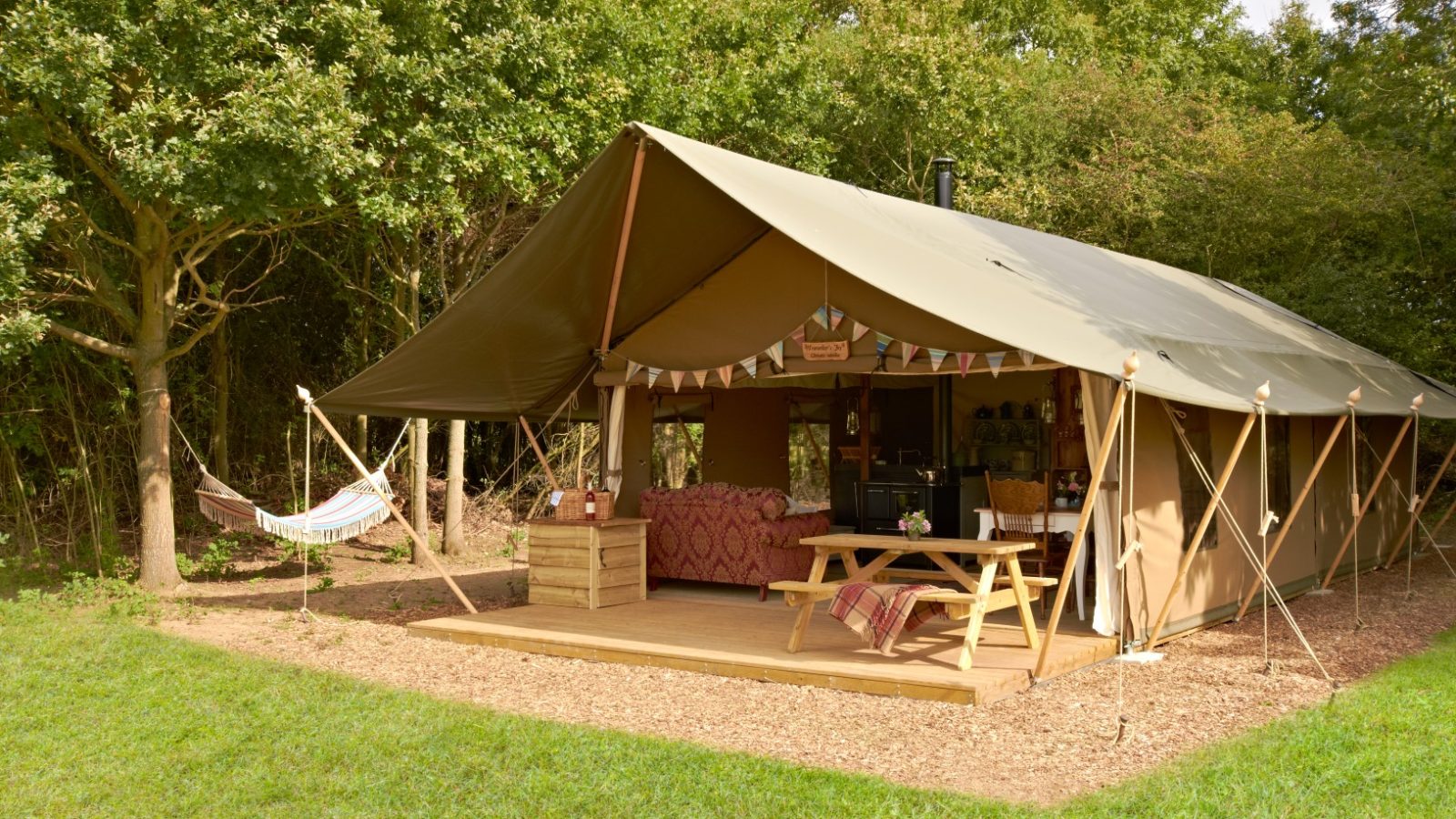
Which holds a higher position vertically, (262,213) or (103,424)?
(262,213)

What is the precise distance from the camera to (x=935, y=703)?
18.2 feet

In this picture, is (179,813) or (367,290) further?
(367,290)

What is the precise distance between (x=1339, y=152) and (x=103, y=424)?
44.5ft

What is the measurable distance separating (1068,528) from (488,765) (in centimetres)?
436

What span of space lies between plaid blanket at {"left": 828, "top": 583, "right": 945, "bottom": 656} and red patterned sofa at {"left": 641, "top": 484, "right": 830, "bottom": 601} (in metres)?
1.93

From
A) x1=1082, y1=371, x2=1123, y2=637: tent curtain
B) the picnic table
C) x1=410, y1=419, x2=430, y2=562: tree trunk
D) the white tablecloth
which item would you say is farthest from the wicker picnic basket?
x1=410, y1=419, x2=430, y2=562: tree trunk

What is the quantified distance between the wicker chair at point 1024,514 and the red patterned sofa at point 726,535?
1300 mm

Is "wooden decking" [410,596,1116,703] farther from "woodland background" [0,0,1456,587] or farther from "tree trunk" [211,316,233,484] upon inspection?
"tree trunk" [211,316,233,484]

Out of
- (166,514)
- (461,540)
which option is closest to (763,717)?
(166,514)

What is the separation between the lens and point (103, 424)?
11.2 metres

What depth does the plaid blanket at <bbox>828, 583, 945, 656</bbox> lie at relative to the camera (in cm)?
621

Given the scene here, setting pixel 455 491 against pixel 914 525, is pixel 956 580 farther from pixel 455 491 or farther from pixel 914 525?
pixel 455 491

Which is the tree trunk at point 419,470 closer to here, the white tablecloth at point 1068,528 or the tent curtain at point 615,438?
the tent curtain at point 615,438

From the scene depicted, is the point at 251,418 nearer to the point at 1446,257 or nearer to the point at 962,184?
the point at 962,184
